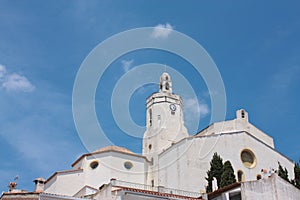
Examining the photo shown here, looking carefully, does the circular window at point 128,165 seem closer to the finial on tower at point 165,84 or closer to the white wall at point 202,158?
the white wall at point 202,158

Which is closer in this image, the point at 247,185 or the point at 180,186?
the point at 247,185

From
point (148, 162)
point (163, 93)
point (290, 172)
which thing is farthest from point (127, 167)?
point (290, 172)

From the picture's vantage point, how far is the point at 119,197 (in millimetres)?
24312

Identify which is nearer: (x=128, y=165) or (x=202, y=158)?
(x=202, y=158)

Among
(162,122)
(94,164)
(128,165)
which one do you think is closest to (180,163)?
(128,165)

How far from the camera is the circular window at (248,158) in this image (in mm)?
49219

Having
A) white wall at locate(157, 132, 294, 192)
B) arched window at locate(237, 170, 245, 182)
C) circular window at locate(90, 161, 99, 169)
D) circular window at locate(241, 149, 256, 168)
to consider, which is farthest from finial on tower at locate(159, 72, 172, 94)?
arched window at locate(237, 170, 245, 182)

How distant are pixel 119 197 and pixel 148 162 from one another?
29569 mm

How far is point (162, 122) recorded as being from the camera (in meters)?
60.6

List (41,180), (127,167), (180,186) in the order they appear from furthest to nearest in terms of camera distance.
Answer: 1. (127,167)
2. (180,186)
3. (41,180)

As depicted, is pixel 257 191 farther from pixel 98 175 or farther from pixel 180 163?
pixel 98 175

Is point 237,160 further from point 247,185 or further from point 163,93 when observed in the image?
point 247,185

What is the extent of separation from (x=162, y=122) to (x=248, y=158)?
1495 cm

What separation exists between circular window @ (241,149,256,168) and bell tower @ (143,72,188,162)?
12.1 meters
